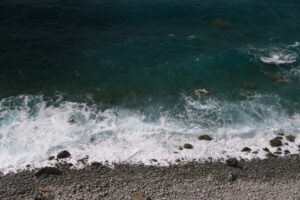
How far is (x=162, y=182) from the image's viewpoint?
705 inches

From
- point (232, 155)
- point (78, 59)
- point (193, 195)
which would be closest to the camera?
point (193, 195)

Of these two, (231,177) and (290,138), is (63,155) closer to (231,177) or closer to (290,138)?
(231,177)

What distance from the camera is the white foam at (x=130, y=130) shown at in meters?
20.4

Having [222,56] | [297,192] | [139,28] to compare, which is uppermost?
[139,28]

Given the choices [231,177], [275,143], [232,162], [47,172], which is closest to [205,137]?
[232,162]

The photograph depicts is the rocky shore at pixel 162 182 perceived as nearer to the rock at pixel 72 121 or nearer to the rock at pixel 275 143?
the rock at pixel 275 143

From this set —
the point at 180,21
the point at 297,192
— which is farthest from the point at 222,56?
the point at 297,192

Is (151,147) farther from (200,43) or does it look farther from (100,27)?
(100,27)

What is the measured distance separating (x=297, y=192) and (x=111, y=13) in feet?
102

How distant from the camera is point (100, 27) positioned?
3566 cm

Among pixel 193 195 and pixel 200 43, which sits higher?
pixel 200 43

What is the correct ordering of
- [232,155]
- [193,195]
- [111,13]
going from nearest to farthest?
[193,195]
[232,155]
[111,13]

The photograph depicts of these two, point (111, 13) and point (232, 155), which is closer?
point (232, 155)

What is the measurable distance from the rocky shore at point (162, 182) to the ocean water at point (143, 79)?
3.76 feet
